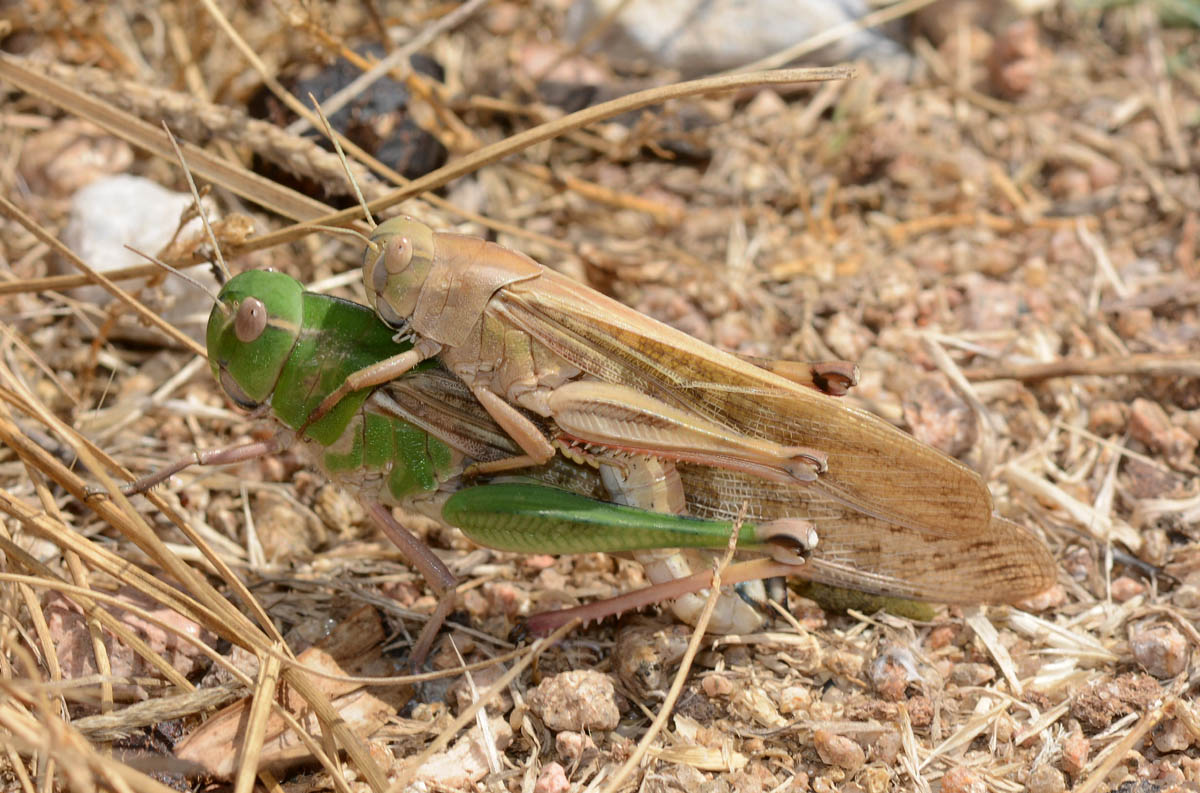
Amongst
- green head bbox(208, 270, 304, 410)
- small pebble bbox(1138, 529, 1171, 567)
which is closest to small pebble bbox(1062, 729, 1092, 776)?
small pebble bbox(1138, 529, 1171, 567)

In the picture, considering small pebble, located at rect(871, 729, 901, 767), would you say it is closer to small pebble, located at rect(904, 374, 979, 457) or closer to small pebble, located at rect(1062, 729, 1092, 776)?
small pebble, located at rect(1062, 729, 1092, 776)

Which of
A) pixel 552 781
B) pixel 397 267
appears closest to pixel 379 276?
pixel 397 267

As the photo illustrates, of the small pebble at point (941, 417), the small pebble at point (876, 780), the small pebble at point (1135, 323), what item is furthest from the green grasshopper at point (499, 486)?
the small pebble at point (1135, 323)

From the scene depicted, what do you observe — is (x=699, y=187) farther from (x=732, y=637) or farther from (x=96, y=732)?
(x=96, y=732)

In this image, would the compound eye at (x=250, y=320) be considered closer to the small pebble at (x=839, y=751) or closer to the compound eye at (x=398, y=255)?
the compound eye at (x=398, y=255)

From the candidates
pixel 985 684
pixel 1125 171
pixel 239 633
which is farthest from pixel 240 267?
pixel 1125 171
